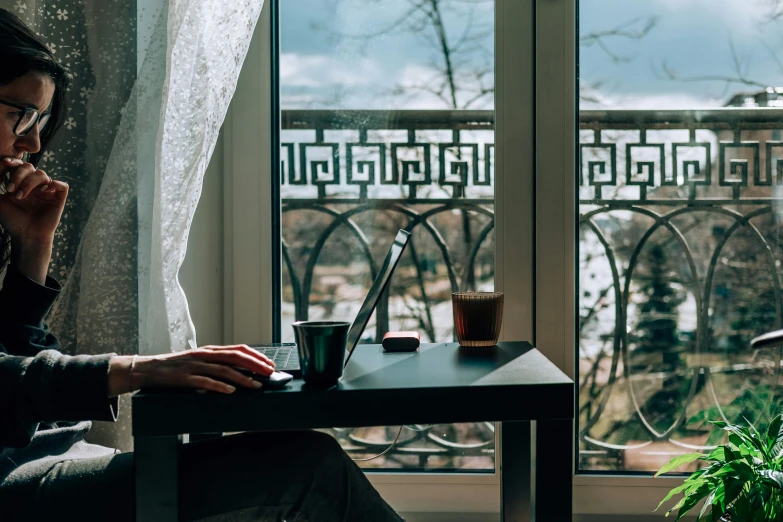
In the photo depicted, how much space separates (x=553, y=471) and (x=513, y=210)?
798 mm

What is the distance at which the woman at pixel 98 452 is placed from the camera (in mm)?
985

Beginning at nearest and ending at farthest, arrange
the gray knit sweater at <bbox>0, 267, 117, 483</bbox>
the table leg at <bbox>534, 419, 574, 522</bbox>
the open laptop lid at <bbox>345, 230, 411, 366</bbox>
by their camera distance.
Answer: the gray knit sweater at <bbox>0, 267, 117, 483</bbox>, the table leg at <bbox>534, 419, 574, 522</bbox>, the open laptop lid at <bbox>345, 230, 411, 366</bbox>

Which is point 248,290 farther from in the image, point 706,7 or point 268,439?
point 706,7

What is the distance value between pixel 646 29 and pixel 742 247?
0.59 meters

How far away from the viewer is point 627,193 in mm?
1768

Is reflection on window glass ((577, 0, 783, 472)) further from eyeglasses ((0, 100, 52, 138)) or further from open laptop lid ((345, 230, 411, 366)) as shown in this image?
eyeglasses ((0, 100, 52, 138))

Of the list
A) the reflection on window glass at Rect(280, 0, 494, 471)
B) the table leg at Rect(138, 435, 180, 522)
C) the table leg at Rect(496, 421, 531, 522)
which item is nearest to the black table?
the table leg at Rect(138, 435, 180, 522)

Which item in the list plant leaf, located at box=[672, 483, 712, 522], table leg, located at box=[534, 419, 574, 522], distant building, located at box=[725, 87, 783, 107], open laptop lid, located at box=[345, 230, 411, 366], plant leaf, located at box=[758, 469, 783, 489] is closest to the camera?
table leg, located at box=[534, 419, 574, 522]

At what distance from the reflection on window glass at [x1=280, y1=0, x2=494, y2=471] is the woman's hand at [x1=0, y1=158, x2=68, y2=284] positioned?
2.05ft

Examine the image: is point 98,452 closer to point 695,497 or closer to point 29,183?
point 29,183

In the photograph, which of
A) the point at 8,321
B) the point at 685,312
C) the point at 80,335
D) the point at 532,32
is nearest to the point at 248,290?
the point at 80,335

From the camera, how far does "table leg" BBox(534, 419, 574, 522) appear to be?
43.5 inches

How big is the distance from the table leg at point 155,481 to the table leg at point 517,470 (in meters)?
0.67

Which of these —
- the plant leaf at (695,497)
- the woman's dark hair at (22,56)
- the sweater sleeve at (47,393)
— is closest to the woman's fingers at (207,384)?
the sweater sleeve at (47,393)
